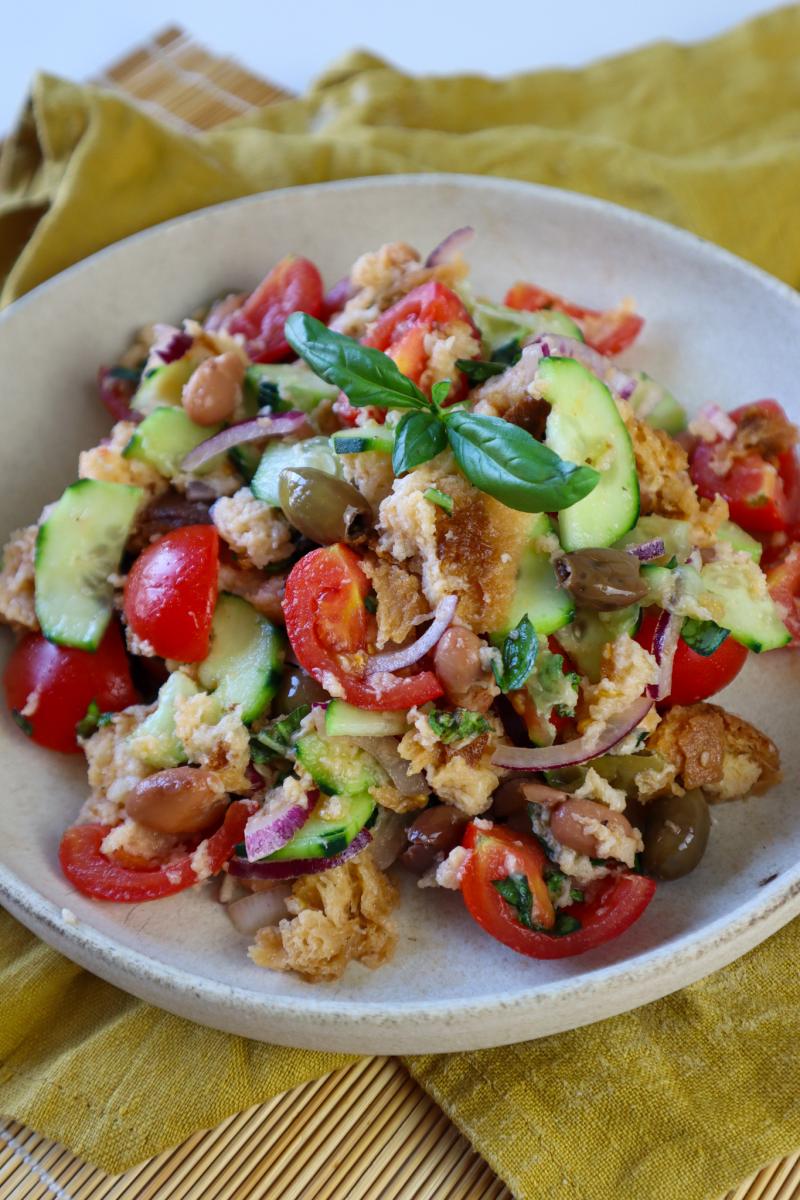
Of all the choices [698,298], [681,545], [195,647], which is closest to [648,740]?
[681,545]

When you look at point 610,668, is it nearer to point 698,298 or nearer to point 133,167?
point 698,298

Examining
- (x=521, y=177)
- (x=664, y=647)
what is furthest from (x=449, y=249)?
(x=664, y=647)

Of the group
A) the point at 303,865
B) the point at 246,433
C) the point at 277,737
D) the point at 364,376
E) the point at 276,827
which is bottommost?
the point at 303,865

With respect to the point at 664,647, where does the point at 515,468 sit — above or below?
above

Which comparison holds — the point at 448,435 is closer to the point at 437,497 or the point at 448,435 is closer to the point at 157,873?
the point at 437,497

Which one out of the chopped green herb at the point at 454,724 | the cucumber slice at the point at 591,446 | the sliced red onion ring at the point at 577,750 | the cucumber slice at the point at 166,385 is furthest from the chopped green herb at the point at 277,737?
the cucumber slice at the point at 166,385

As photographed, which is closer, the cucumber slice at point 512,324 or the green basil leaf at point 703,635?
the green basil leaf at point 703,635

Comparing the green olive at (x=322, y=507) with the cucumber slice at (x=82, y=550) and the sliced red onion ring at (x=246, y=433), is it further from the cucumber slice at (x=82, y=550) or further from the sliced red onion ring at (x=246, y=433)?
the cucumber slice at (x=82, y=550)
